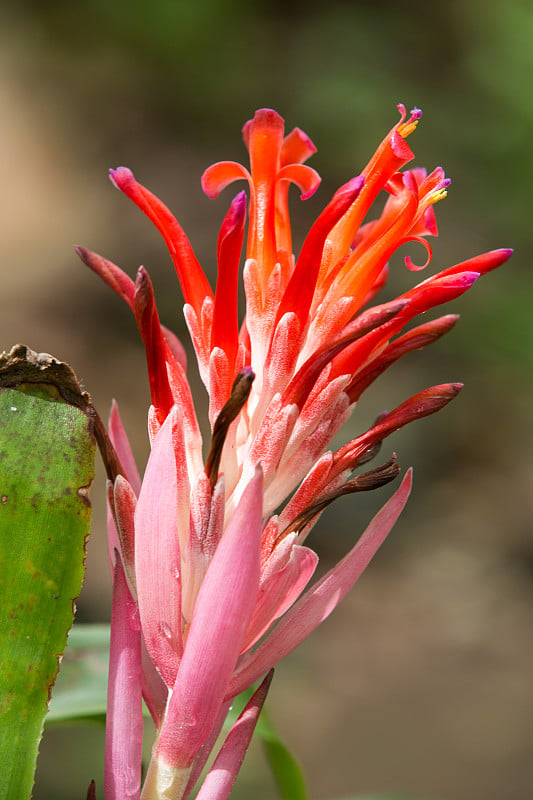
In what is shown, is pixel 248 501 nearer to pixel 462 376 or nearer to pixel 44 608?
pixel 44 608

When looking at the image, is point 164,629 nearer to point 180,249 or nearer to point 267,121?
point 180,249

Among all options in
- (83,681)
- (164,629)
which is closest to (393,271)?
(83,681)

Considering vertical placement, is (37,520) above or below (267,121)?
below

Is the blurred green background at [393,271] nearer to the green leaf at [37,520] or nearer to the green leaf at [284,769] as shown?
the green leaf at [284,769]

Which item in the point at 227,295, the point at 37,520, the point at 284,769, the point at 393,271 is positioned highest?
the point at 393,271

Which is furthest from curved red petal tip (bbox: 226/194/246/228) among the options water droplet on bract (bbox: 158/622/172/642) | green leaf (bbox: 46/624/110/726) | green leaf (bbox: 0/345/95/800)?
green leaf (bbox: 46/624/110/726)

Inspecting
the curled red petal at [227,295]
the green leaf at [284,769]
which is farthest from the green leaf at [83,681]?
the curled red petal at [227,295]

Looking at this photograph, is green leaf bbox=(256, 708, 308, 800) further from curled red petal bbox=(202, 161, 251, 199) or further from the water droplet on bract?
curled red petal bbox=(202, 161, 251, 199)
